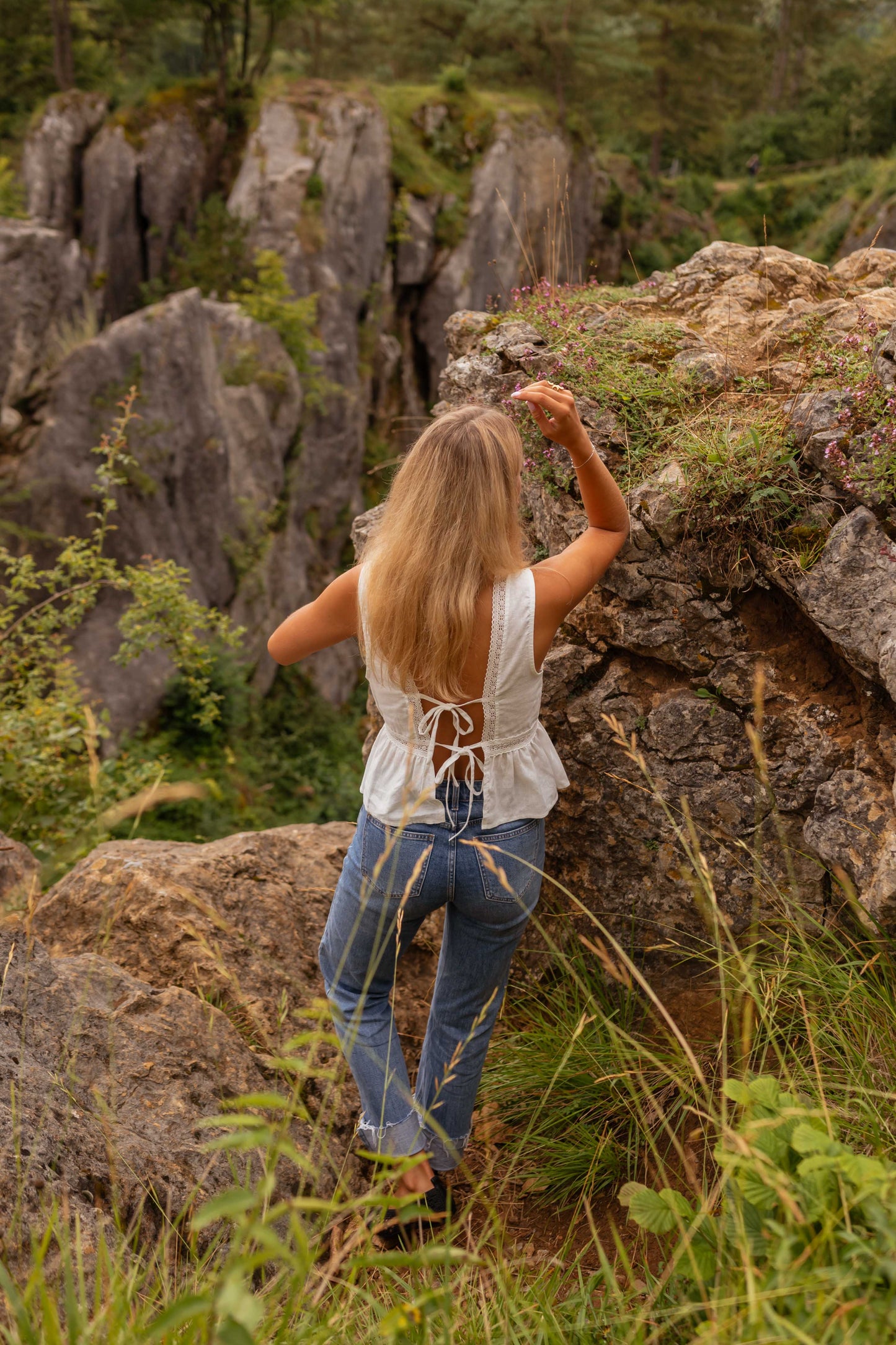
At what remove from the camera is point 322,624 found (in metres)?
2.33

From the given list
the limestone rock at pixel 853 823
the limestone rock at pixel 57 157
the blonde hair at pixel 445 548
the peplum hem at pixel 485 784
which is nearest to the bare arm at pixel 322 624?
the blonde hair at pixel 445 548

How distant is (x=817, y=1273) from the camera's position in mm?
1217

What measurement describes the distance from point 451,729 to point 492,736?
106mm

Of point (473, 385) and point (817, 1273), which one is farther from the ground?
point (473, 385)

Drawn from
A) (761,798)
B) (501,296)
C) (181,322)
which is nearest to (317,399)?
(181,322)

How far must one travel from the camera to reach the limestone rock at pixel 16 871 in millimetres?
3155

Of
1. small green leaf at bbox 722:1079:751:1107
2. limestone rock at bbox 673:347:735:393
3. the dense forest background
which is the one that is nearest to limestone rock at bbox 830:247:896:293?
limestone rock at bbox 673:347:735:393

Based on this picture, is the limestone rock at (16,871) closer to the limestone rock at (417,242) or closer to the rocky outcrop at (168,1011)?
the rocky outcrop at (168,1011)

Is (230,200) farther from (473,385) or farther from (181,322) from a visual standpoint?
(473,385)

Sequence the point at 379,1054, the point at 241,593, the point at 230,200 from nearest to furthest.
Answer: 1. the point at 379,1054
2. the point at 241,593
3. the point at 230,200

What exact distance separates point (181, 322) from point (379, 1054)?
35.4ft

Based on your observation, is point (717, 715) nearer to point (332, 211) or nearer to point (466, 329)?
point (466, 329)

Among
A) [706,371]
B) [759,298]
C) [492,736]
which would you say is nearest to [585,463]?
[492,736]

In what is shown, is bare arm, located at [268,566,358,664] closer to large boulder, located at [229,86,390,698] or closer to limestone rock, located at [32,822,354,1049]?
limestone rock, located at [32,822,354,1049]
